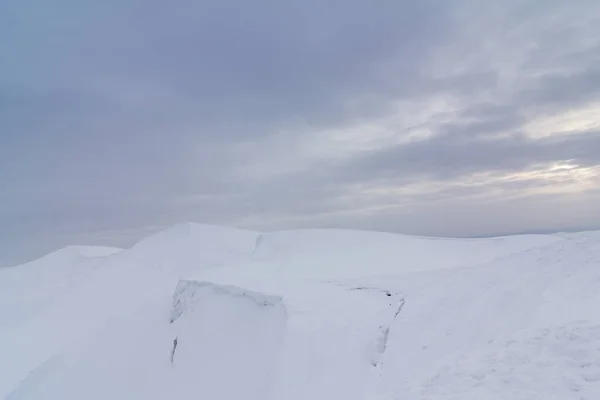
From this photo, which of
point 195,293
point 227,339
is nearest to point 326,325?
point 227,339

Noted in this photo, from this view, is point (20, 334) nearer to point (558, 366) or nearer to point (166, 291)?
point (166, 291)

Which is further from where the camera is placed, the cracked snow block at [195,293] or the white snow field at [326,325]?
the cracked snow block at [195,293]

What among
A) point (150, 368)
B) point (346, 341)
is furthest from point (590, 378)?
point (150, 368)

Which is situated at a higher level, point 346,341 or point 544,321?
point 544,321

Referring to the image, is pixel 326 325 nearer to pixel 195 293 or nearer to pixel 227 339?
pixel 227 339

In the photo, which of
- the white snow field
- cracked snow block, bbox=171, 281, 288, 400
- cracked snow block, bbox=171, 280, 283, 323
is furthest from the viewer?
cracked snow block, bbox=171, 280, 283, 323

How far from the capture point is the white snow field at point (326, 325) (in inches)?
397

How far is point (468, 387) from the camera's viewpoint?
31.4ft

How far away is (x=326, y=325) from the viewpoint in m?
15.4

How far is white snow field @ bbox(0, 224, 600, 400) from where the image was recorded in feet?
33.1

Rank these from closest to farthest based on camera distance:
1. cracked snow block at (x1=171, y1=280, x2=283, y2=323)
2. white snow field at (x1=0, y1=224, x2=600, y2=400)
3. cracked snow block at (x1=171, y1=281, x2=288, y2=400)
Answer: white snow field at (x1=0, y1=224, x2=600, y2=400)
cracked snow block at (x1=171, y1=281, x2=288, y2=400)
cracked snow block at (x1=171, y1=280, x2=283, y2=323)

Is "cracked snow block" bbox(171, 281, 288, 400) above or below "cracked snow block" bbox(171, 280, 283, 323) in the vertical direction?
below

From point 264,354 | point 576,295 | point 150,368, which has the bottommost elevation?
point 150,368

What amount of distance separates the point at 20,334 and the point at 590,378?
29.4 metres
